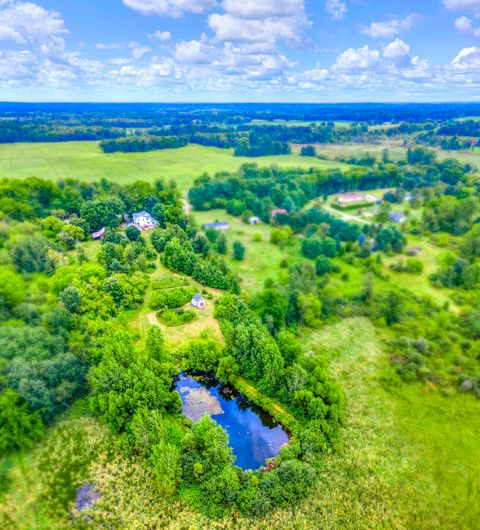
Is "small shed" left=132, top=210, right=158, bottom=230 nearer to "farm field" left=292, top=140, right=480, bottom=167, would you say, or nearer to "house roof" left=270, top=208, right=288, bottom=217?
"house roof" left=270, top=208, right=288, bottom=217

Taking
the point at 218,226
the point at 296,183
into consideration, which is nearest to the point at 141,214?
the point at 218,226

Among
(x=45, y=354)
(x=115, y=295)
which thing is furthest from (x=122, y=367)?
(x=115, y=295)

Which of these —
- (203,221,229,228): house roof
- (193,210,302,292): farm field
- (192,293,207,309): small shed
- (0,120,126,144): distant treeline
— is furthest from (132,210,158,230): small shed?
(0,120,126,144): distant treeline

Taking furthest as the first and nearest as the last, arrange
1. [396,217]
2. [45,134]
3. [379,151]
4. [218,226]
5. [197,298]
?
1. [45,134]
2. [379,151]
3. [396,217]
4. [218,226]
5. [197,298]

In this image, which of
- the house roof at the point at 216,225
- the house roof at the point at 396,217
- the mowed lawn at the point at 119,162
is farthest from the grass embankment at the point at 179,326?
the mowed lawn at the point at 119,162

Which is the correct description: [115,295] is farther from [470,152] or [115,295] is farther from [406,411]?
[470,152]

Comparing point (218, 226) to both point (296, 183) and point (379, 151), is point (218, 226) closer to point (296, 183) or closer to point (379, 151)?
point (296, 183)
